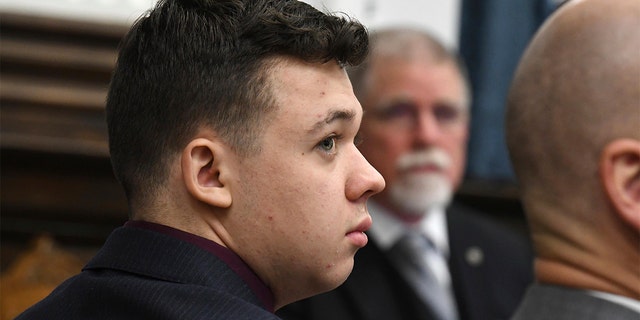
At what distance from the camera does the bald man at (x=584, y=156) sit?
1.60 meters

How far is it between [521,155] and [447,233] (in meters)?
1.54

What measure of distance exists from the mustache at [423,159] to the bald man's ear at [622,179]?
1584 mm

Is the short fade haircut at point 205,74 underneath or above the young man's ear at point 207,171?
above

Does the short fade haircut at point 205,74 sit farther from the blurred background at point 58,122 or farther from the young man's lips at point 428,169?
the blurred background at point 58,122

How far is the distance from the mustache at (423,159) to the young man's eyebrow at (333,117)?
1.87 meters

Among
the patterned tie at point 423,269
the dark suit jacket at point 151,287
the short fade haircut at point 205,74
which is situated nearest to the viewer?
the dark suit jacket at point 151,287

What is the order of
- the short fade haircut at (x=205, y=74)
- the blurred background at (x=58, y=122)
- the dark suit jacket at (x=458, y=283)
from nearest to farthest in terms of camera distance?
the short fade haircut at (x=205, y=74) < the dark suit jacket at (x=458, y=283) < the blurred background at (x=58, y=122)

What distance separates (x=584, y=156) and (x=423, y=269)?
1490 mm

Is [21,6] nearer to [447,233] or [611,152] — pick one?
[447,233]

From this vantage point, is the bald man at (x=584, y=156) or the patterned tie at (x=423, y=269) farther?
the patterned tie at (x=423, y=269)

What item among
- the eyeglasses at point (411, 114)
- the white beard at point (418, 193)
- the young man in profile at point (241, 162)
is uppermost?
the young man in profile at point (241, 162)

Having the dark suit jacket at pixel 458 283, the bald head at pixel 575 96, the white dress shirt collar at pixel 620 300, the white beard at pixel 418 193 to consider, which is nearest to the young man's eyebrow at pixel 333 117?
the bald head at pixel 575 96

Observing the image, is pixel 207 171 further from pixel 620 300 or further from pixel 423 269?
pixel 423 269

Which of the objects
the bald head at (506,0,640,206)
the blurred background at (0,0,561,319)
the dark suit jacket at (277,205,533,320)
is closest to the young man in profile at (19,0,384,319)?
the bald head at (506,0,640,206)
